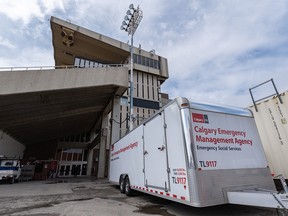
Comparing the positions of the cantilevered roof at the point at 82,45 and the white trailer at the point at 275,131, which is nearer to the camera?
the white trailer at the point at 275,131

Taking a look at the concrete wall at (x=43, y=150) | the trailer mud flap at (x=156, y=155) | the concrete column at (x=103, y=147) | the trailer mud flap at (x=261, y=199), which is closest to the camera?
the trailer mud flap at (x=261, y=199)

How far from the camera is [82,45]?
26828mm

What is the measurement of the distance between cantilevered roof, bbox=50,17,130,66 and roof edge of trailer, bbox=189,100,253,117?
2487 cm

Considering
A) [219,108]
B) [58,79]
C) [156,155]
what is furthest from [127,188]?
[58,79]

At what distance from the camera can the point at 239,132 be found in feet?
15.9

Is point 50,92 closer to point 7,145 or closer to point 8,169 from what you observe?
point 8,169

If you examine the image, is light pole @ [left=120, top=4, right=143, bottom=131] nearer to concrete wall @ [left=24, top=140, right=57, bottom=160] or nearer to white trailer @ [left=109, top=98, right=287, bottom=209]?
white trailer @ [left=109, top=98, right=287, bottom=209]

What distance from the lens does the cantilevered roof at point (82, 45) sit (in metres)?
24.1

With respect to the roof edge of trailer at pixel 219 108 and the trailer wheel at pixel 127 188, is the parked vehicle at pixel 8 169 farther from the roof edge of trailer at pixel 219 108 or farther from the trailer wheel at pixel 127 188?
the roof edge of trailer at pixel 219 108

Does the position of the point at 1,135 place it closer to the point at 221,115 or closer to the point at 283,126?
the point at 221,115

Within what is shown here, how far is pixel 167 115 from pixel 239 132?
2.11 m

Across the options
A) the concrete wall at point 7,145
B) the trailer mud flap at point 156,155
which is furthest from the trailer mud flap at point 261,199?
the concrete wall at point 7,145

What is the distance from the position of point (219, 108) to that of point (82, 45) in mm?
26885

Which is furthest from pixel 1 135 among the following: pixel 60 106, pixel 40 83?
pixel 40 83
